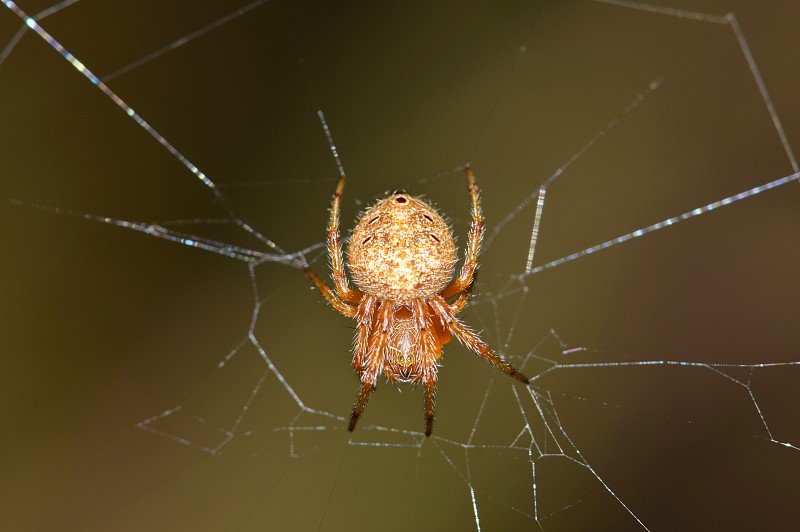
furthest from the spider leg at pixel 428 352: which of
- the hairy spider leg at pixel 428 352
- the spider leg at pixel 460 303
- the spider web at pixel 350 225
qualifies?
the spider web at pixel 350 225

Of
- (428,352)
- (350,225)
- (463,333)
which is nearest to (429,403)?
(428,352)

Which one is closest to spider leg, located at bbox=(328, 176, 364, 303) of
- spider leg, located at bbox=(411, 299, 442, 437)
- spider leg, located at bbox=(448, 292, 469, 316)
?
spider leg, located at bbox=(411, 299, 442, 437)

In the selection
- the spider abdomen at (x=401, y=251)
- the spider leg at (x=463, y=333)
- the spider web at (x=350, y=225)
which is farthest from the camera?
the spider web at (x=350, y=225)

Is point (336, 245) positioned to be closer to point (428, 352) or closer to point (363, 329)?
point (363, 329)

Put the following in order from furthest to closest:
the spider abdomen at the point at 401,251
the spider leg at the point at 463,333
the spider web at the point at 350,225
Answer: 1. the spider web at the point at 350,225
2. the spider leg at the point at 463,333
3. the spider abdomen at the point at 401,251

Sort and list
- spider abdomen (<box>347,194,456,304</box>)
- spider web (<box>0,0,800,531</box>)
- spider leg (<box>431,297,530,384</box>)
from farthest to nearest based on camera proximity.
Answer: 1. spider web (<box>0,0,800,531</box>)
2. spider leg (<box>431,297,530,384</box>)
3. spider abdomen (<box>347,194,456,304</box>)

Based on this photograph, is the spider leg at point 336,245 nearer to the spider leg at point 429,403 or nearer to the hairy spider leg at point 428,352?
the hairy spider leg at point 428,352

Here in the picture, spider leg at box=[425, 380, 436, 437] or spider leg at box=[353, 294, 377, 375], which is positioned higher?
spider leg at box=[353, 294, 377, 375]

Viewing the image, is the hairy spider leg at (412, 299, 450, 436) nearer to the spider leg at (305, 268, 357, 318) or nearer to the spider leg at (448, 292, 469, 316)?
the spider leg at (448, 292, 469, 316)
